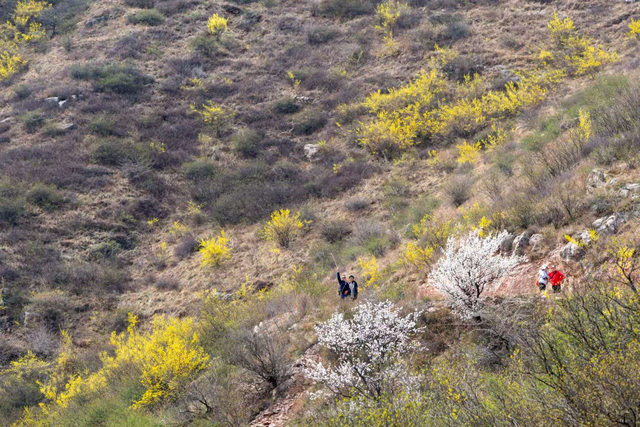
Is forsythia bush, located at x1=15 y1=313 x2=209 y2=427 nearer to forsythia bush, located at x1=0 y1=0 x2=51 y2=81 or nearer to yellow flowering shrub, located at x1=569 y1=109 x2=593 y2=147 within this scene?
yellow flowering shrub, located at x1=569 y1=109 x2=593 y2=147

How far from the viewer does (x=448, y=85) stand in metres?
21.0

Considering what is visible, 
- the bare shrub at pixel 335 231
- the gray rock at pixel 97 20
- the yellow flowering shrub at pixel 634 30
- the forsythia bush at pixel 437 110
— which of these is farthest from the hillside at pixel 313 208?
the gray rock at pixel 97 20

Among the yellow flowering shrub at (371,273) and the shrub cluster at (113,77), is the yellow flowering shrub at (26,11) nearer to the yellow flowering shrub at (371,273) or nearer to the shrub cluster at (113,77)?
the shrub cluster at (113,77)

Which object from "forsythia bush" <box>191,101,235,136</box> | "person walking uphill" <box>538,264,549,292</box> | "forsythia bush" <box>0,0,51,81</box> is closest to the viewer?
"person walking uphill" <box>538,264,549,292</box>

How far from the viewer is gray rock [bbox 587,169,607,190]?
7664 millimetres

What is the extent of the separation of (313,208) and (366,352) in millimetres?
10735

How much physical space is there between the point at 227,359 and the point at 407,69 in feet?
65.0

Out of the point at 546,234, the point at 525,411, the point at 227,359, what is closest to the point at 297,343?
the point at 227,359

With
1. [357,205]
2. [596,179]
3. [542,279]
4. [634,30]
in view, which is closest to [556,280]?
[542,279]

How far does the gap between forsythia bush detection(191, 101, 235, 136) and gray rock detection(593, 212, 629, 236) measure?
18457 millimetres

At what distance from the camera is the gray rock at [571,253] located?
21.6 feet

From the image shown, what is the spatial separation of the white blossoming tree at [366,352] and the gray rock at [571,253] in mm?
2747

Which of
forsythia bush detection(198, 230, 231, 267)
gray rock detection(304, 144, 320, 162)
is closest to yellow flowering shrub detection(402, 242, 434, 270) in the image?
forsythia bush detection(198, 230, 231, 267)

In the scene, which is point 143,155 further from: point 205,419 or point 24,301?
point 205,419
